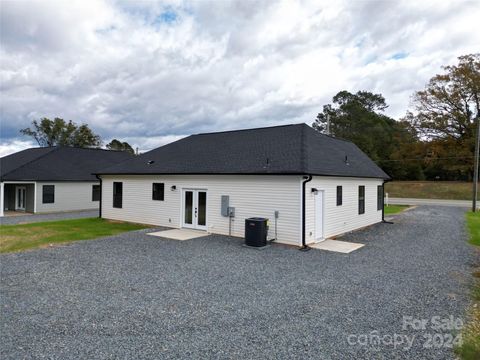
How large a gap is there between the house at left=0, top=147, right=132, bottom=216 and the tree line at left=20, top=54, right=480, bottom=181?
76.1ft

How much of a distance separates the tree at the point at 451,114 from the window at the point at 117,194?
3927 centimetres

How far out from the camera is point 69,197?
74.8 feet

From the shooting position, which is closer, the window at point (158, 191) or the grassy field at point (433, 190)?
the window at point (158, 191)

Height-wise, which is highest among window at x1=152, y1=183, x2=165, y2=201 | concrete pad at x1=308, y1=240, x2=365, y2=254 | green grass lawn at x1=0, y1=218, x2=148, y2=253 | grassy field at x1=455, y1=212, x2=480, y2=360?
window at x1=152, y1=183, x2=165, y2=201

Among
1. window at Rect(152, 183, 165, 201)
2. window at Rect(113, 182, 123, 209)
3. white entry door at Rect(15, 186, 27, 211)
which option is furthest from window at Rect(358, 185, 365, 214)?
white entry door at Rect(15, 186, 27, 211)

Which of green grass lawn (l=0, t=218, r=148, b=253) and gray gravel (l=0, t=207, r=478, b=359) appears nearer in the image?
gray gravel (l=0, t=207, r=478, b=359)

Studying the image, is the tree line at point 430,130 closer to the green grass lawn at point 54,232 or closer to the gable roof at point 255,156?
the gable roof at point 255,156

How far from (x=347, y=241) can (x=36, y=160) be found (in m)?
22.7

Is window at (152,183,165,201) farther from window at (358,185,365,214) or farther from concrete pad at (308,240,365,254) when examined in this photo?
window at (358,185,365,214)

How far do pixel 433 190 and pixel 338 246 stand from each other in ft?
113

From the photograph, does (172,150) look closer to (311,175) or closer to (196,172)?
(196,172)

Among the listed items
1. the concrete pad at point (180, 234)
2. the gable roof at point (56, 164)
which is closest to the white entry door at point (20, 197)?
the gable roof at point (56, 164)

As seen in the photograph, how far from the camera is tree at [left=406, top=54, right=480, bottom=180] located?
3812 cm

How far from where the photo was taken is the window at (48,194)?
70.6 feet
